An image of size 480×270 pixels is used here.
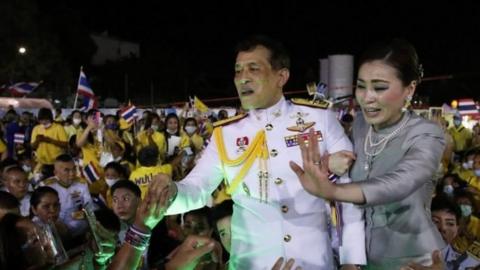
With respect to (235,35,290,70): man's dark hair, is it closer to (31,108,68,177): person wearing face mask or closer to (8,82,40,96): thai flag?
(31,108,68,177): person wearing face mask

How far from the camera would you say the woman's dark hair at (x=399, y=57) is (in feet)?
7.78

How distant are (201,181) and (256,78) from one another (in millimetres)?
572

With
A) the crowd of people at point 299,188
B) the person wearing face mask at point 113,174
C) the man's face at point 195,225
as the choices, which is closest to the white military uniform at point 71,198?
the person wearing face mask at point 113,174

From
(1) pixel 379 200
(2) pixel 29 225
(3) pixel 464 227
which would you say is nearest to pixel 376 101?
(1) pixel 379 200

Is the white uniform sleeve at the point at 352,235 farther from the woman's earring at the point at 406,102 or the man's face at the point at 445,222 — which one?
the man's face at the point at 445,222

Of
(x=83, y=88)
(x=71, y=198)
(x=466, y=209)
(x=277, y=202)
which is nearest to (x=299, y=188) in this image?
(x=277, y=202)

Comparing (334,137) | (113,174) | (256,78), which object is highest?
(256,78)

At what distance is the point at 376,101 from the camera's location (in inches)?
94.0

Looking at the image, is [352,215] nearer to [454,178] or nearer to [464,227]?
[464,227]

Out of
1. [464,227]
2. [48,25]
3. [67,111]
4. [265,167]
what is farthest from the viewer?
[48,25]

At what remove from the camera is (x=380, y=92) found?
238 centimetres

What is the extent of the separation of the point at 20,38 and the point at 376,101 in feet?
→ 113

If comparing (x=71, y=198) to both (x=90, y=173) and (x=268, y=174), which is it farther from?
(x=268, y=174)

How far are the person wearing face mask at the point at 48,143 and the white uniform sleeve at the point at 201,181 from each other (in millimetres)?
6862
